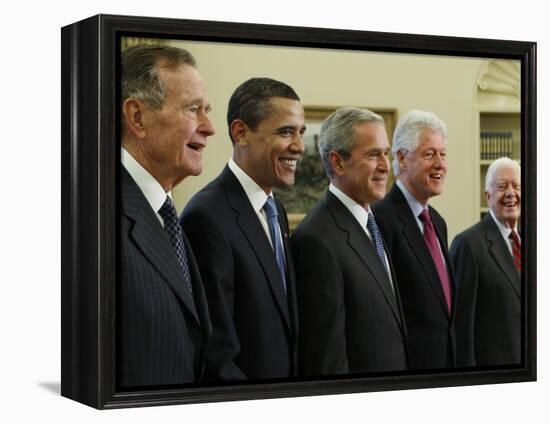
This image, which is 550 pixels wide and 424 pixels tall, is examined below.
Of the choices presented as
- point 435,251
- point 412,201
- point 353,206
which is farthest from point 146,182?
point 435,251

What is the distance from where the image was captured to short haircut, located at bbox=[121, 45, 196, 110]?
648cm

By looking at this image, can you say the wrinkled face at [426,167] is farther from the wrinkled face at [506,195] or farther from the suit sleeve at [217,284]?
the suit sleeve at [217,284]

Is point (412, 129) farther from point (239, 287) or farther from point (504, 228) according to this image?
point (239, 287)

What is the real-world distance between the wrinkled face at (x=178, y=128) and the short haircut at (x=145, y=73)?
29 mm

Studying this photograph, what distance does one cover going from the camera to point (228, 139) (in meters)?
6.75

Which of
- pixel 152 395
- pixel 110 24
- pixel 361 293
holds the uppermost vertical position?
pixel 110 24

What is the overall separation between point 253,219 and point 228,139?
0.40 m

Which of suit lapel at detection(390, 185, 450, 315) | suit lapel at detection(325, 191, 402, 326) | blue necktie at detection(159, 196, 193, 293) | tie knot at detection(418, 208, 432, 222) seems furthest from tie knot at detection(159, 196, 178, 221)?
tie knot at detection(418, 208, 432, 222)

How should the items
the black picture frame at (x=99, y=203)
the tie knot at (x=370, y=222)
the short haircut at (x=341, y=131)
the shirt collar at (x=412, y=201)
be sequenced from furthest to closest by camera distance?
1. the shirt collar at (x=412, y=201)
2. the tie knot at (x=370, y=222)
3. the short haircut at (x=341, y=131)
4. the black picture frame at (x=99, y=203)

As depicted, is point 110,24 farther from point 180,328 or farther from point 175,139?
point 180,328

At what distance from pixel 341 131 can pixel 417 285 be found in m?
0.90

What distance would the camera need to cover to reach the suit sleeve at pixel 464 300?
7453mm

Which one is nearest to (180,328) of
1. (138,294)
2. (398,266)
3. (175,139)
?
(138,294)

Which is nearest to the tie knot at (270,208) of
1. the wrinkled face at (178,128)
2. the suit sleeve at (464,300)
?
the wrinkled face at (178,128)
